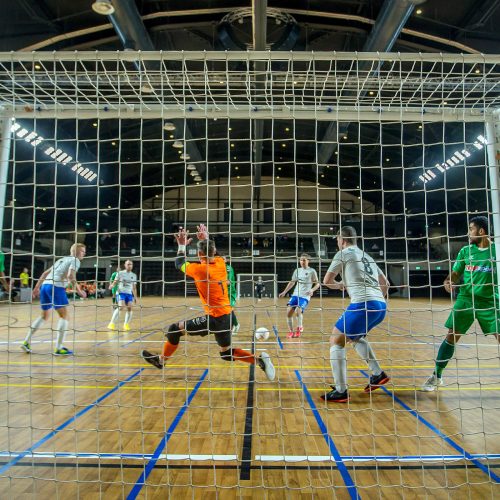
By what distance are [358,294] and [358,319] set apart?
0.26m

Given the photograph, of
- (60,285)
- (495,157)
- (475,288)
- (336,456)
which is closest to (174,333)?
(336,456)

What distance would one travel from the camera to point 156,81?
3805 mm

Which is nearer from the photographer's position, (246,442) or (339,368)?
(246,442)

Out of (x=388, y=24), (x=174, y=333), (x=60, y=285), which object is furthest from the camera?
(x=388, y=24)

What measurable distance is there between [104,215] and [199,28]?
22.8m

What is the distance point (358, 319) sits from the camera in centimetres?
426

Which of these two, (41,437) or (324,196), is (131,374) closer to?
(41,437)

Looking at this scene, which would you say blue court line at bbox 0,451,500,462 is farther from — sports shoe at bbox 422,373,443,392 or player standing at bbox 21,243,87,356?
player standing at bbox 21,243,87,356

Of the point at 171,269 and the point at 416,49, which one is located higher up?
the point at 416,49

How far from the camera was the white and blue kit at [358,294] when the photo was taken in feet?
13.9

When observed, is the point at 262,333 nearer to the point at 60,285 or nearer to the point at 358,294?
the point at 60,285

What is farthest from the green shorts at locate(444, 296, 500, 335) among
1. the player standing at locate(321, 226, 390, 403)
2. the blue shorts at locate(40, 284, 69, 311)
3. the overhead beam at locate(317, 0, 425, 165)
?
the overhead beam at locate(317, 0, 425, 165)

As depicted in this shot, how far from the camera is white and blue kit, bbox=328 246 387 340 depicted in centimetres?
423

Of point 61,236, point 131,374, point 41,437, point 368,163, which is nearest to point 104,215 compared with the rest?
point 61,236
